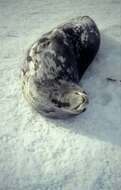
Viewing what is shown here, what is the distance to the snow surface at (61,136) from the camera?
208 cm

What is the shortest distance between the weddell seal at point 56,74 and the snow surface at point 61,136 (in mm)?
126

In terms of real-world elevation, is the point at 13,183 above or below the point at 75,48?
below

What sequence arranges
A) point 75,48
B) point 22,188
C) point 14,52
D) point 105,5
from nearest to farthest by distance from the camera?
point 22,188
point 75,48
point 14,52
point 105,5

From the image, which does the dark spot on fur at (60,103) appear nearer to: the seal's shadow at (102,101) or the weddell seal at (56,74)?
the weddell seal at (56,74)

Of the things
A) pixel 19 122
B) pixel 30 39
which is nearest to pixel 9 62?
pixel 30 39

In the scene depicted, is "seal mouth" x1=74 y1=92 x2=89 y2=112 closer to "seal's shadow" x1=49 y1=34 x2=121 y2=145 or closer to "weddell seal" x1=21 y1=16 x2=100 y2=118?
"weddell seal" x1=21 y1=16 x2=100 y2=118

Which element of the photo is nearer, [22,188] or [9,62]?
[22,188]

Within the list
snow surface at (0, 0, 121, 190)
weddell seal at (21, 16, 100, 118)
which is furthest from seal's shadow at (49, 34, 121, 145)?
weddell seal at (21, 16, 100, 118)

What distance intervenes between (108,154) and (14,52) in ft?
4.39

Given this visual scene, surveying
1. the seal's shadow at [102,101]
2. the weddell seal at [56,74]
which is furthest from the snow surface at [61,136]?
the weddell seal at [56,74]

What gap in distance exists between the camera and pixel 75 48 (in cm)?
283

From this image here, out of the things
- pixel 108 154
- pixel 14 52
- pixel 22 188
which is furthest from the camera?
pixel 14 52

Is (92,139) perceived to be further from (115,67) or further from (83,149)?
(115,67)

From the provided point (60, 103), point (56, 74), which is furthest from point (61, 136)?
point (56, 74)
